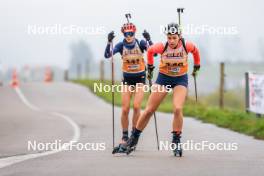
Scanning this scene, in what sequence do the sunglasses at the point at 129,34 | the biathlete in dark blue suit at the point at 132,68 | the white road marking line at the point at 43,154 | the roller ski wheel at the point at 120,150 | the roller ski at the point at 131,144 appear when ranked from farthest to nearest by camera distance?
the biathlete in dark blue suit at the point at 132,68 < the sunglasses at the point at 129,34 < the roller ski wheel at the point at 120,150 < the roller ski at the point at 131,144 < the white road marking line at the point at 43,154

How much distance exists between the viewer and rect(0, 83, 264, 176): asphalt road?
33.8 ft

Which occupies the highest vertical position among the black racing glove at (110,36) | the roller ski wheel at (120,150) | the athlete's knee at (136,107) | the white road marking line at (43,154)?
the black racing glove at (110,36)

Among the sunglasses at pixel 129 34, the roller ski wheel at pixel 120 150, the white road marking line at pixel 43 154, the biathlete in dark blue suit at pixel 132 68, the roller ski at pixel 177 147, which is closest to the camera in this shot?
the white road marking line at pixel 43 154

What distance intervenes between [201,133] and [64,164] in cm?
789

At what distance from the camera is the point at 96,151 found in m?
13.8

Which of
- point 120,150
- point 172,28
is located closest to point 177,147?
point 120,150

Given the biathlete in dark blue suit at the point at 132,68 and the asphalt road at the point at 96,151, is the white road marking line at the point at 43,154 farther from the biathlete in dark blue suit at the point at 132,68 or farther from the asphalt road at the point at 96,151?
the biathlete in dark blue suit at the point at 132,68

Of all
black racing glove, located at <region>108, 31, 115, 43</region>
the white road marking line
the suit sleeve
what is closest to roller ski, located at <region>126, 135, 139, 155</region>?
the white road marking line

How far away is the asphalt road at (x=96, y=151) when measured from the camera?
10.3 metres

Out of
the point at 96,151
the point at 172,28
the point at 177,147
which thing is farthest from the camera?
the point at 96,151

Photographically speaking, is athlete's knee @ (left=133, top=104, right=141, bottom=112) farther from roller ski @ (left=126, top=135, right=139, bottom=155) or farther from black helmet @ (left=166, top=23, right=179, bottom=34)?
black helmet @ (left=166, top=23, right=179, bottom=34)

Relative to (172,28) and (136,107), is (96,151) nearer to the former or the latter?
(136,107)

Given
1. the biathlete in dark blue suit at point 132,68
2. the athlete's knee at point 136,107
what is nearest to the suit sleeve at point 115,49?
the biathlete in dark blue suit at point 132,68

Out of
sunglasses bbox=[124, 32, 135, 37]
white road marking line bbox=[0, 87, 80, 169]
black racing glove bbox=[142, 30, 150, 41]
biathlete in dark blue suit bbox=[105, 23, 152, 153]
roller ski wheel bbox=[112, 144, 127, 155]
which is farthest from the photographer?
black racing glove bbox=[142, 30, 150, 41]
